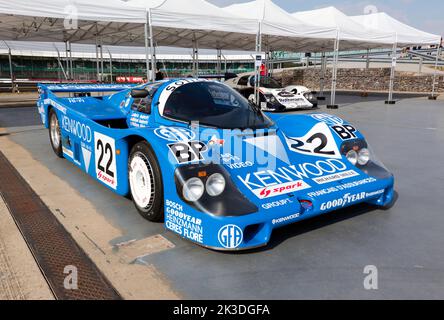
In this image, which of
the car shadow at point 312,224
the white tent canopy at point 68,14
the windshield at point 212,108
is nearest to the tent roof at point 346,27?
the white tent canopy at point 68,14

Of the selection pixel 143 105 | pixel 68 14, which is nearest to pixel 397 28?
pixel 68 14

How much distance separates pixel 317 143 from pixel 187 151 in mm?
1514

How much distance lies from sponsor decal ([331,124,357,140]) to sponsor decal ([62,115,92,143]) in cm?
261

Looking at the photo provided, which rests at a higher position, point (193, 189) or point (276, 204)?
point (193, 189)

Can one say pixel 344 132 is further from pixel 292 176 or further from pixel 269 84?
pixel 269 84

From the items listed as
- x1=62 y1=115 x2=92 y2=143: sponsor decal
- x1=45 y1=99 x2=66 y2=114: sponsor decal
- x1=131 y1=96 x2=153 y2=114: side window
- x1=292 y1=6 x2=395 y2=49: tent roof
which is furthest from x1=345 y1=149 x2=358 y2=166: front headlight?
x1=292 y1=6 x2=395 y2=49: tent roof

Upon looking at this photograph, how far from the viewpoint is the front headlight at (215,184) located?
262 centimetres

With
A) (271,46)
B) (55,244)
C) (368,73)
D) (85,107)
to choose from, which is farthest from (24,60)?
(55,244)

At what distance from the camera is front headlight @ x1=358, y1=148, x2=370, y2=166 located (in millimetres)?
3521

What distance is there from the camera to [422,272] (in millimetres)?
2355

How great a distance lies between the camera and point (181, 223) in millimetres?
2609

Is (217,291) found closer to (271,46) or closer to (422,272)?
(422,272)

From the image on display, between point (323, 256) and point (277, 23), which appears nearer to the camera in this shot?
point (323, 256)

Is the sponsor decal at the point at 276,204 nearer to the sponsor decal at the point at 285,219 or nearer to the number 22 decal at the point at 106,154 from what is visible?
the sponsor decal at the point at 285,219
